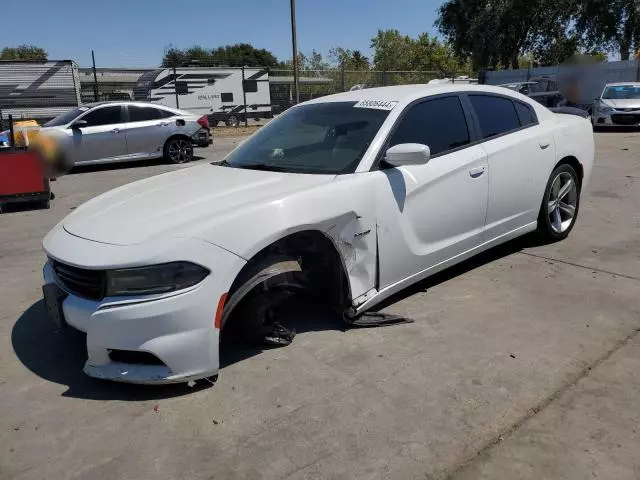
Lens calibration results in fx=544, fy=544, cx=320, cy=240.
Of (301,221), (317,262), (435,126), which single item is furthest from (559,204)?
(301,221)

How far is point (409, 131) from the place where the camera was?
12.6 feet

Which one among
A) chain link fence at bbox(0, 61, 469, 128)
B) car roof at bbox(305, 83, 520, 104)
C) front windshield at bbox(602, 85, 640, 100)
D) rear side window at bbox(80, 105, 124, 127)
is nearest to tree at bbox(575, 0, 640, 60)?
chain link fence at bbox(0, 61, 469, 128)

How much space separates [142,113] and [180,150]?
3.78ft

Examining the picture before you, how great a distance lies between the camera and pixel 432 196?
3.78 m

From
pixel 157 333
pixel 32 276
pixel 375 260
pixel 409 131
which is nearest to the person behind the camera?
pixel 157 333

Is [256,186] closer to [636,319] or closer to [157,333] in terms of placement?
[157,333]

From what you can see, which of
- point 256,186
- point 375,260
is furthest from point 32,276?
point 375,260

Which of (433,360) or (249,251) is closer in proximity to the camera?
(249,251)

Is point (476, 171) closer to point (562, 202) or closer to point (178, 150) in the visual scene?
point (562, 202)

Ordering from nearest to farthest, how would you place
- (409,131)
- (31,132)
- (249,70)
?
1. (409,131)
2. (31,132)
3. (249,70)

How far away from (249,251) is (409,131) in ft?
5.27

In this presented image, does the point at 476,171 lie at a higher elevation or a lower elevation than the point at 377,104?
lower

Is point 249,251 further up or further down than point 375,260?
further up

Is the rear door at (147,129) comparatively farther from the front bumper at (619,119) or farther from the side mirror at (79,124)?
the front bumper at (619,119)
